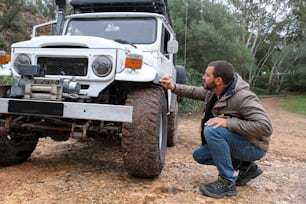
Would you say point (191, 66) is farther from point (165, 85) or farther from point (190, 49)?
point (165, 85)

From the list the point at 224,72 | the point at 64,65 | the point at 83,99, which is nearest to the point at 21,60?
the point at 64,65

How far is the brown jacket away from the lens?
3306mm

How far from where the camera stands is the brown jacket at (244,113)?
10.8 feet

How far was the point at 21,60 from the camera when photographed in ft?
13.1

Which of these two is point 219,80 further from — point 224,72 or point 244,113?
point 244,113

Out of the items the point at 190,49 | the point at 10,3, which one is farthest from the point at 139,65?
the point at 10,3

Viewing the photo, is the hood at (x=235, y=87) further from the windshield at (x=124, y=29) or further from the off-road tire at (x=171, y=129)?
the off-road tire at (x=171, y=129)

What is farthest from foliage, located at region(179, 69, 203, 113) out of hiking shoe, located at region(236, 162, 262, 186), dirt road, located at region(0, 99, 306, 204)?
hiking shoe, located at region(236, 162, 262, 186)

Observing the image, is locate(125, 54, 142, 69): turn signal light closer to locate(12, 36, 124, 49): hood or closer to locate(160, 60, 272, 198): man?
locate(12, 36, 124, 49): hood

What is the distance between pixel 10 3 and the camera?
44.0 ft

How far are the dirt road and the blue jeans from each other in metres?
0.31

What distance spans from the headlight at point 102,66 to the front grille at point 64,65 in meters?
0.14

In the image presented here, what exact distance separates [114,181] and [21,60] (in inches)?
63.7

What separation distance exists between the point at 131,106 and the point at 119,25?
2.14 meters
